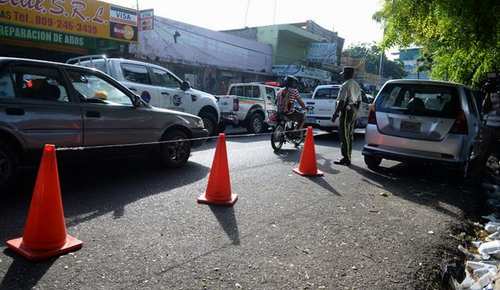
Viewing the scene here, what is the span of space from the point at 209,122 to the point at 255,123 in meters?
2.86

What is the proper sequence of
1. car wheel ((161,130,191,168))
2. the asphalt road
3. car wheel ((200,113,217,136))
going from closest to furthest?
the asphalt road
car wheel ((161,130,191,168))
car wheel ((200,113,217,136))

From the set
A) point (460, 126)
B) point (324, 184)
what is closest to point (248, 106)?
point (324, 184)

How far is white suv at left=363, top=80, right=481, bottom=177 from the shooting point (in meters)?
6.25

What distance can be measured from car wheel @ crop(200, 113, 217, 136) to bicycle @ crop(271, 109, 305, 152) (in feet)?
7.27

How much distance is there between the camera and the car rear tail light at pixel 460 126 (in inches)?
244

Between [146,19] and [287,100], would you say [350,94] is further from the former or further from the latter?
[146,19]

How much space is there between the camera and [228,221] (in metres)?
4.25

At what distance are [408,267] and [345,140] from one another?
4.51 m

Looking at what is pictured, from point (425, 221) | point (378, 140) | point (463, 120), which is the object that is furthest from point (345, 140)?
point (425, 221)

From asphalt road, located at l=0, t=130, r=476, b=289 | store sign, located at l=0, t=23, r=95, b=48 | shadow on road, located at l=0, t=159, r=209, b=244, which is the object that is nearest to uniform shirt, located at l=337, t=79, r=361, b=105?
asphalt road, located at l=0, t=130, r=476, b=289

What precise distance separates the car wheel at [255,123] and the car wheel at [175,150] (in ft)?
21.4

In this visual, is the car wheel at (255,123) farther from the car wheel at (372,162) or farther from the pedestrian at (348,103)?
the car wheel at (372,162)

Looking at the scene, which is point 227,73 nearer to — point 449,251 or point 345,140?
point 345,140

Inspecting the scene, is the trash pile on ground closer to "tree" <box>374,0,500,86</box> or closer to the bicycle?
"tree" <box>374,0,500,86</box>
